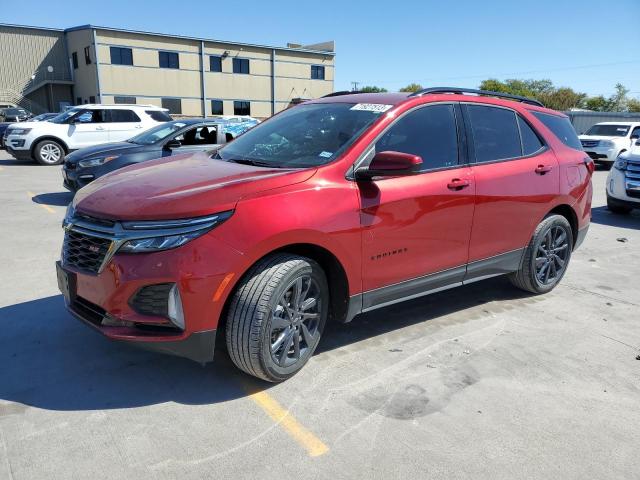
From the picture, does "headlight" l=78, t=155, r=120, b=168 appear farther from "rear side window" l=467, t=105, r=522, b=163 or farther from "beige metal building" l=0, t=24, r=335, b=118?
"beige metal building" l=0, t=24, r=335, b=118

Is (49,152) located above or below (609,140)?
below

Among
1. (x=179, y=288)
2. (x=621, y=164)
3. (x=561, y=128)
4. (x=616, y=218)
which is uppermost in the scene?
(x=561, y=128)

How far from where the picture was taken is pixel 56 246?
617cm

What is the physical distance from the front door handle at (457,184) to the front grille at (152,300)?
2.18 meters

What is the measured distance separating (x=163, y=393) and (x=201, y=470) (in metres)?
0.77

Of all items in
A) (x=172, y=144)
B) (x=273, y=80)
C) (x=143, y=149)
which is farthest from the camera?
(x=273, y=80)

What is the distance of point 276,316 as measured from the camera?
10.0 ft

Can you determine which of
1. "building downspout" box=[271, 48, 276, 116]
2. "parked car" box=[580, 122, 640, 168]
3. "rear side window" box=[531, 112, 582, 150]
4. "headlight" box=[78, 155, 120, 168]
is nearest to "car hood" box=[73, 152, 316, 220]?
"rear side window" box=[531, 112, 582, 150]

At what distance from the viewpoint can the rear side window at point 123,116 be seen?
14.9 meters

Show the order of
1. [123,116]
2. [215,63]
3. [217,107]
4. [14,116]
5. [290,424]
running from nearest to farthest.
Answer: [290,424] → [123,116] → [14,116] → [215,63] → [217,107]

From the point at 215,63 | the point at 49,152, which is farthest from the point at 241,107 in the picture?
the point at 49,152

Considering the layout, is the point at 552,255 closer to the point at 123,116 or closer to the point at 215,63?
the point at 123,116

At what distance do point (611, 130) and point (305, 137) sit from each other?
19.5 metres

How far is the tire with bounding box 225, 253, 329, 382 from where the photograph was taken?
2920 mm
